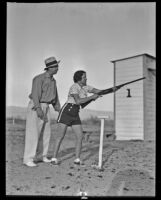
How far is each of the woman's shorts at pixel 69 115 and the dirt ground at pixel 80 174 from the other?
16.6 inches

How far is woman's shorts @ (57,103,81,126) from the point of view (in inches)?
130

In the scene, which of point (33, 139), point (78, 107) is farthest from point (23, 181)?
point (78, 107)

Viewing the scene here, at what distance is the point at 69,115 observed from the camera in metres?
3.31

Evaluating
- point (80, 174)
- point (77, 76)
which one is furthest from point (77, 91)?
point (80, 174)

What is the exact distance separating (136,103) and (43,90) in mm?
1234

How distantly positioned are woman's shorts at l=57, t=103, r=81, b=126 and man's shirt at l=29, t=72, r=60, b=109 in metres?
0.16

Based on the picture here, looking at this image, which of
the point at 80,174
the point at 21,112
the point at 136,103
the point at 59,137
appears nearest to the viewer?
the point at 80,174

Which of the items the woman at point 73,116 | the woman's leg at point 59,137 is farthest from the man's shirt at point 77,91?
the woman's leg at point 59,137

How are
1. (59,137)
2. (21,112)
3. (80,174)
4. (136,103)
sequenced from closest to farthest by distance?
(80,174) < (59,137) < (21,112) < (136,103)

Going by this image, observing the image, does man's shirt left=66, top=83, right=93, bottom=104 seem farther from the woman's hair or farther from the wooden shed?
the wooden shed

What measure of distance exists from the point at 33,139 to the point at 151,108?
1.46 m

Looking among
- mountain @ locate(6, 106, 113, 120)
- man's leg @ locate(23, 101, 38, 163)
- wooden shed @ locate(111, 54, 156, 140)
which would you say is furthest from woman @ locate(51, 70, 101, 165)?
wooden shed @ locate(111, 54, 156, 140)

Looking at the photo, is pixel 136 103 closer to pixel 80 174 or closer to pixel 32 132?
pixel 80 174

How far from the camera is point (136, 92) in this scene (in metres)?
3.85
